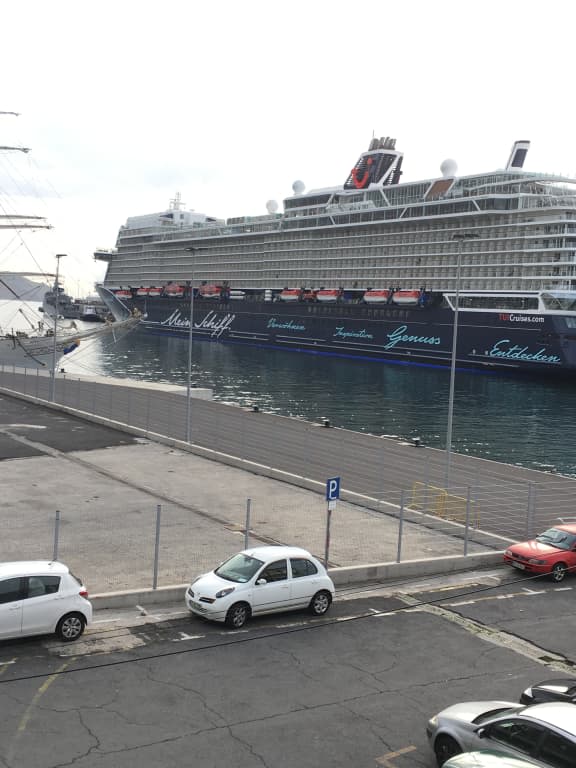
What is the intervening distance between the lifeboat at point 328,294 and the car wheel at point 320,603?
8939 cm

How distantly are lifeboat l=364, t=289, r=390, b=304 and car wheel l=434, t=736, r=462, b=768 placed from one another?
8662cm

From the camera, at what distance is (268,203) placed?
417ft

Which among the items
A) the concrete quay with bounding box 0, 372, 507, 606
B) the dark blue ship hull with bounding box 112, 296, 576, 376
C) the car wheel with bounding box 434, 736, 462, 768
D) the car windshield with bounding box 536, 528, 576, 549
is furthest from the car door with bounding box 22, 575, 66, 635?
the dark blue ship hull with bounding box 112, 296, 576, 376

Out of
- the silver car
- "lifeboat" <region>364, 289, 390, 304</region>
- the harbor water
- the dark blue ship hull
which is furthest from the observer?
"lifeboat" <region>364, 289, 390, 304</region>

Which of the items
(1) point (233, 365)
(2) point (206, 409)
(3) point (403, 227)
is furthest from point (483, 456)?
(3) point (403, 227)

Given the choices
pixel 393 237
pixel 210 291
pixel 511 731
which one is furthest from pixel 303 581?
pixel 210 291

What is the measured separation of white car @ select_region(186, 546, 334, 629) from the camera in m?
12.7

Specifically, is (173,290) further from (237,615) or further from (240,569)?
Answer: (237,615)

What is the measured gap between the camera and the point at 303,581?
1337 cm

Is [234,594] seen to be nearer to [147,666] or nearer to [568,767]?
[147,666]

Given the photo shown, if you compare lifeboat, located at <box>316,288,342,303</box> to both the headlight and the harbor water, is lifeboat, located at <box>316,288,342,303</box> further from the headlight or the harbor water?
the headlight

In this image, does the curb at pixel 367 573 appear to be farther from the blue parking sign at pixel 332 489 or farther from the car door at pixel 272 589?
the car door at pixel 272 589

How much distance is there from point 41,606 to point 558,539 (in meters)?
11.2

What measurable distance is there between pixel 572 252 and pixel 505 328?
931cm
